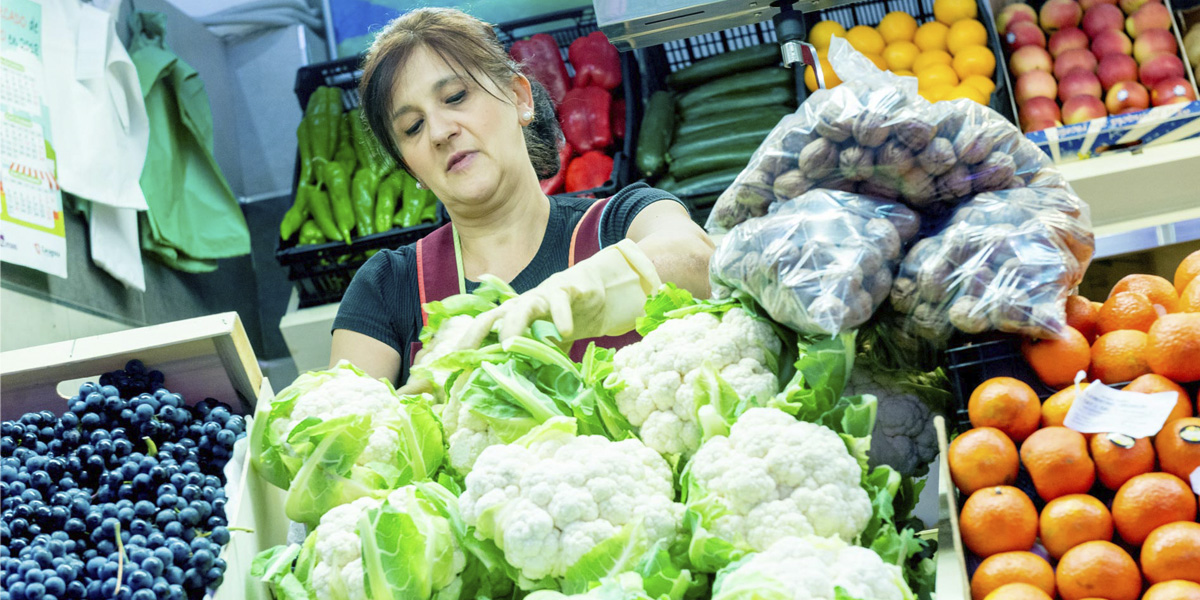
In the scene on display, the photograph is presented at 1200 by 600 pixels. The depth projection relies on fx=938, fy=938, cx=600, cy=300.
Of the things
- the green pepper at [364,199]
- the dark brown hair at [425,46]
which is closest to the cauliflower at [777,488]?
the dark brown hair at [425,46]

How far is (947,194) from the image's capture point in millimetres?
1010

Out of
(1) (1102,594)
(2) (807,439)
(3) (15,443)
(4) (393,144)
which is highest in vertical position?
(4) (393,144)

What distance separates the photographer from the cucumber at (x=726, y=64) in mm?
2867

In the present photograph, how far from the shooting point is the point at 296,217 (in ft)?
9.58

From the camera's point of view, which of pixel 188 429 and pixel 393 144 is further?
pixel 393 144

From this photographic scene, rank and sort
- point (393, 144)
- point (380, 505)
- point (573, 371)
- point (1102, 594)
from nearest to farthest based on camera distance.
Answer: point (1102, 594) → point (380, 505) → point (573, 371) → point (393, 144)

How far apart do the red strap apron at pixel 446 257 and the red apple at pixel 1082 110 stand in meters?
1.52

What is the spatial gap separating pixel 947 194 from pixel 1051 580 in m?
0.40

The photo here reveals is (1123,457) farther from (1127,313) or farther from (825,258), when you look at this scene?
(825,258)

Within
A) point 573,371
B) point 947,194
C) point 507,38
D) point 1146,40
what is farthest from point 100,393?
point 1146,40

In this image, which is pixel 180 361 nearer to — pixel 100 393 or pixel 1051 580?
pixel 100 393

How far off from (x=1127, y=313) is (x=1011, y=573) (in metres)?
0.35


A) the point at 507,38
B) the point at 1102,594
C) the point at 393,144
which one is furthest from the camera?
the point at 507,38

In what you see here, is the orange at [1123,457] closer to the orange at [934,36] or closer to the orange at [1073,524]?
the orange at [1073,524]
